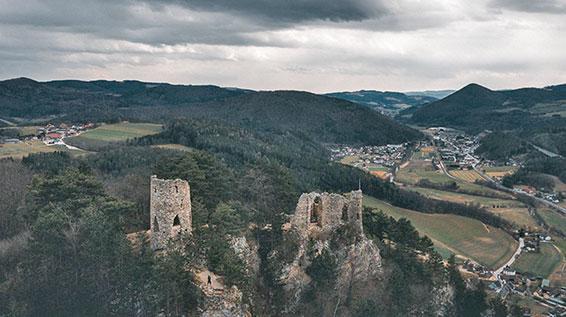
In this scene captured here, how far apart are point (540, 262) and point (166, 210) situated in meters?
51.6

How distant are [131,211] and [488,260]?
45.6 metres

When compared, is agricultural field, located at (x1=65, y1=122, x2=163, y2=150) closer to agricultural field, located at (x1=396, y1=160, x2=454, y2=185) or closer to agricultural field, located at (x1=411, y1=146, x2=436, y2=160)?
agricultural field, located at (x1=396, y1=160, x2=454, y2=185)

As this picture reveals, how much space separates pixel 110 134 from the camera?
128m

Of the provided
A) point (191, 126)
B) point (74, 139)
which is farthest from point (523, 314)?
point (74, 139)

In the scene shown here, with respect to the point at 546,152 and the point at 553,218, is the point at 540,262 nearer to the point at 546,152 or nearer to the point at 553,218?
the point at 553,218

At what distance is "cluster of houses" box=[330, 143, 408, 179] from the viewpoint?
137 metres

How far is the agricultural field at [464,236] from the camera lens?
6775 centimetres

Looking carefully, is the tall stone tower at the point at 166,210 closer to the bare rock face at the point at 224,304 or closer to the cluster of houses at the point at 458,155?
the bare rock face at the point at 224,304

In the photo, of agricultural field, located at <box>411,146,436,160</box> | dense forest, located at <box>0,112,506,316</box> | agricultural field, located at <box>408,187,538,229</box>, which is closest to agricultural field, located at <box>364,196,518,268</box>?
agricultural field, located at <box>408,187,538,229</box>

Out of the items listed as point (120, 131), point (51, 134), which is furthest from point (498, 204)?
point (51, 134)

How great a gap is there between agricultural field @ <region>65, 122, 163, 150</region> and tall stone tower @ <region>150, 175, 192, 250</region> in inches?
3097

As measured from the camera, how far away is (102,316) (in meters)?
32.9

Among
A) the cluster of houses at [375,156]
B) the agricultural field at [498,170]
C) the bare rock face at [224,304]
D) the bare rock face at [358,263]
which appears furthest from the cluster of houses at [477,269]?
the agricultural field at [498,170]

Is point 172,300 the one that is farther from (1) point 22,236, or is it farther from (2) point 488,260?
(2) point 488,260
